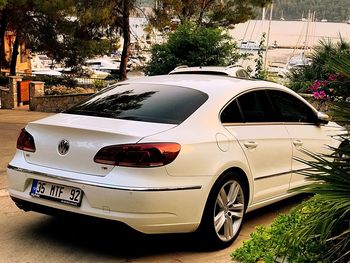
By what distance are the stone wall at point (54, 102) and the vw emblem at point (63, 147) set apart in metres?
15.2

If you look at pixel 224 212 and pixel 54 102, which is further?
pixel 54 102

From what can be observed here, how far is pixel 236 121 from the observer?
494cm

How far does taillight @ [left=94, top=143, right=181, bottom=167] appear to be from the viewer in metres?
4.02

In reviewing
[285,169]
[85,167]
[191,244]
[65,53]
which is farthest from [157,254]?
[65,53]

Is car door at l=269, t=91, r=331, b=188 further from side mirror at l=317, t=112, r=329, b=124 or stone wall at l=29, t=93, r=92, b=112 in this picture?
stone wall at l=29, t=93, r=92, b=112

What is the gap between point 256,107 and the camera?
5305mm

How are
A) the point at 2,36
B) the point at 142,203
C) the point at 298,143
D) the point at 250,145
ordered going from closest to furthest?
the point at 142,203, the point at 250,145, the point at 298,143, the point at 2,36

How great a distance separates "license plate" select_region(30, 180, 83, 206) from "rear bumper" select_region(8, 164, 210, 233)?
0.03 m

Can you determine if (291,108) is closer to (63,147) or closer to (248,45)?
(63,147)

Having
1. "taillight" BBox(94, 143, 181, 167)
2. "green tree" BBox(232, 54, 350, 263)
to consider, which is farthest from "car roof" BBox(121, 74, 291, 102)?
"green tree" BBox(232, 54, 350, 263)

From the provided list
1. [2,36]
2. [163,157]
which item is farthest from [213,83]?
[2,36]

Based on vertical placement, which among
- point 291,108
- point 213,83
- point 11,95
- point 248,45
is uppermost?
point 213,83

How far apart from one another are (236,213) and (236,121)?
86 centimetres

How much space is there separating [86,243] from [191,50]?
1120 cm
